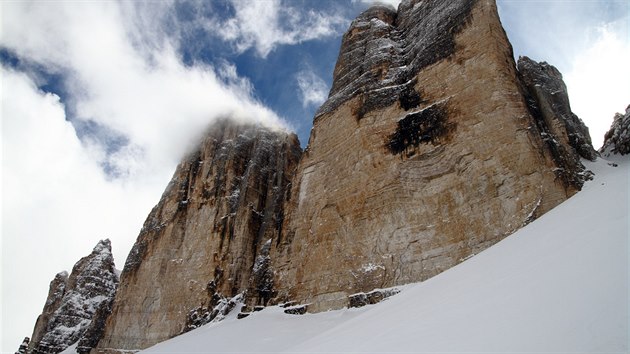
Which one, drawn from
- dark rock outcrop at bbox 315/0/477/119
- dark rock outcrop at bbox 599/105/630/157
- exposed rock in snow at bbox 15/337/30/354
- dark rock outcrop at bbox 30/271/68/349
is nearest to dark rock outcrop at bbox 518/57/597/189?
dark rock outcrop at bbox 599/105/630/157

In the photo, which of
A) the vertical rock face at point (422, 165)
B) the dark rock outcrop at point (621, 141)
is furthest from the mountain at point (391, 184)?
the dark rock outcrop at point (621, 141)

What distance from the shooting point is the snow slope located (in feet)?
17.5

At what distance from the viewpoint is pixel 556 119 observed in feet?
63.0

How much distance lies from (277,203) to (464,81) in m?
19.3

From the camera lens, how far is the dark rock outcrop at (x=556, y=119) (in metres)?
17.3

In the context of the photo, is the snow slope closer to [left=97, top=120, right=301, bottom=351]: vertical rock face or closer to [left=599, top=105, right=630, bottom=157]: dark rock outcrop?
[left=599, top=105, right=630, bottom=157]: dark rock outcrop

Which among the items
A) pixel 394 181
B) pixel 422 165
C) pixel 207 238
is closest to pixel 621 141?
pixel 422 165

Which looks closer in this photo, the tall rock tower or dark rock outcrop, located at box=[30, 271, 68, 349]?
the tall rock tower

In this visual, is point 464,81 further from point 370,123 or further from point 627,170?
point 627,170

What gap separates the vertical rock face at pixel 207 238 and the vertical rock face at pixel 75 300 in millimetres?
13710

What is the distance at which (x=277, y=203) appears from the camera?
1340 inches

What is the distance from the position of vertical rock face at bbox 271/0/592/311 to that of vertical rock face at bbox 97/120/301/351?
6.46 meters

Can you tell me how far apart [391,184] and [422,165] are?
1.82m

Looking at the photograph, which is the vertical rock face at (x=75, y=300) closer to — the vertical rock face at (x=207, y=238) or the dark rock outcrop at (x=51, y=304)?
the dark rock outcrop at (x=51, y=304)
